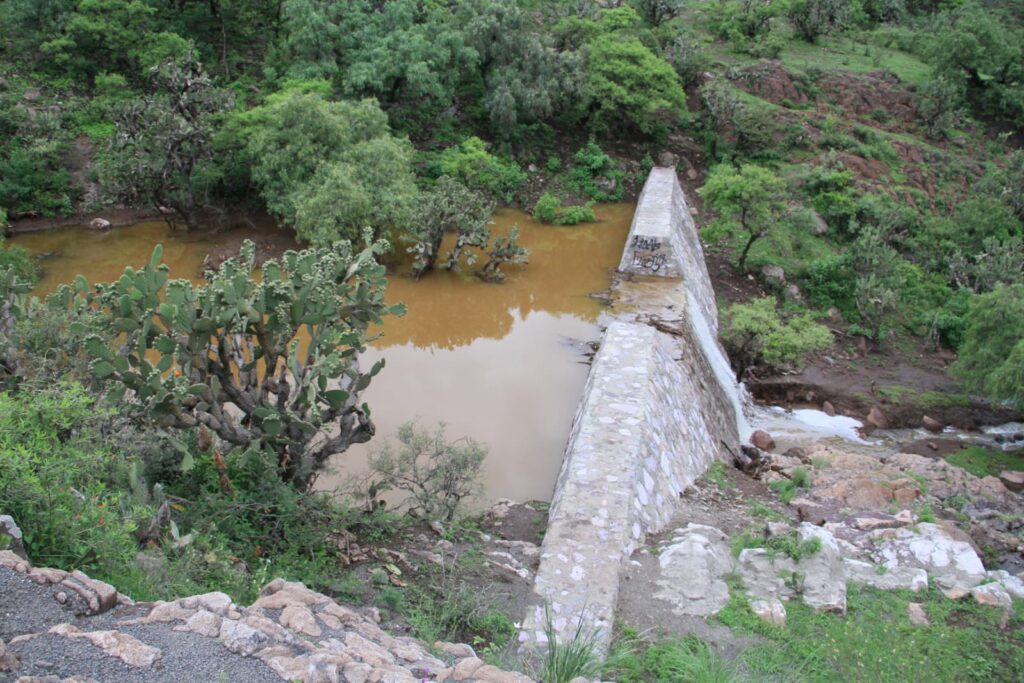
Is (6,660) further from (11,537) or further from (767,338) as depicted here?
(767,338)

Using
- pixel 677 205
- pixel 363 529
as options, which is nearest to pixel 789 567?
pixel 363 529

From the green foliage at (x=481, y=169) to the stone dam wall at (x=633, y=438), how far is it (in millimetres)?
5231

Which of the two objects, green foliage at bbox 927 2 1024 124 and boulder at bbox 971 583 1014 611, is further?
green foliage at bbox 927 2 1024 124

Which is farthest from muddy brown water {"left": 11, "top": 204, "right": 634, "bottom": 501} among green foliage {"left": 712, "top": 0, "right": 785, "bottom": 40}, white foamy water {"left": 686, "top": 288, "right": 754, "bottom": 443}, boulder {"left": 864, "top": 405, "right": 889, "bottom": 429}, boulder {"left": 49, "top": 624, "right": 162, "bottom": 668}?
green foliage {"left": 712, "top": 0, "right": 785, "bottom": 40}

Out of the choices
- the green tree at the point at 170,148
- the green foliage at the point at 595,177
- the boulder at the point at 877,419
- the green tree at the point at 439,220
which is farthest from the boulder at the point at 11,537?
the green foliage at the point at 595,177

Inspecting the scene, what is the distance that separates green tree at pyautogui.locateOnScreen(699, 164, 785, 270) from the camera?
16.8 metres

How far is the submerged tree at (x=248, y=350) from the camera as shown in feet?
21.8

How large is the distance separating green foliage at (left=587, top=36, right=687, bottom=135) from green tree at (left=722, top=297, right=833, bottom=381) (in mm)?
9275

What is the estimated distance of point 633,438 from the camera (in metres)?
8.91

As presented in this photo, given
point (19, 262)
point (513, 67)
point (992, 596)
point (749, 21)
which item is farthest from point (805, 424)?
point (749, 21)

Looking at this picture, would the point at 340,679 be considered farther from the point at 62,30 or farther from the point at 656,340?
the point at 62,30

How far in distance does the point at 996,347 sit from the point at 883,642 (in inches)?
310

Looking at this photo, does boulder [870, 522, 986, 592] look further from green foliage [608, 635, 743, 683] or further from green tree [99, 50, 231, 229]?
green tree [99, 50, 231, 229]

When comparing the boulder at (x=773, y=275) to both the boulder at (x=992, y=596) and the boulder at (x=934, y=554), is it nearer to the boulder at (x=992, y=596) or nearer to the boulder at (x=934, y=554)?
the boulder at (x=934, y=554)
